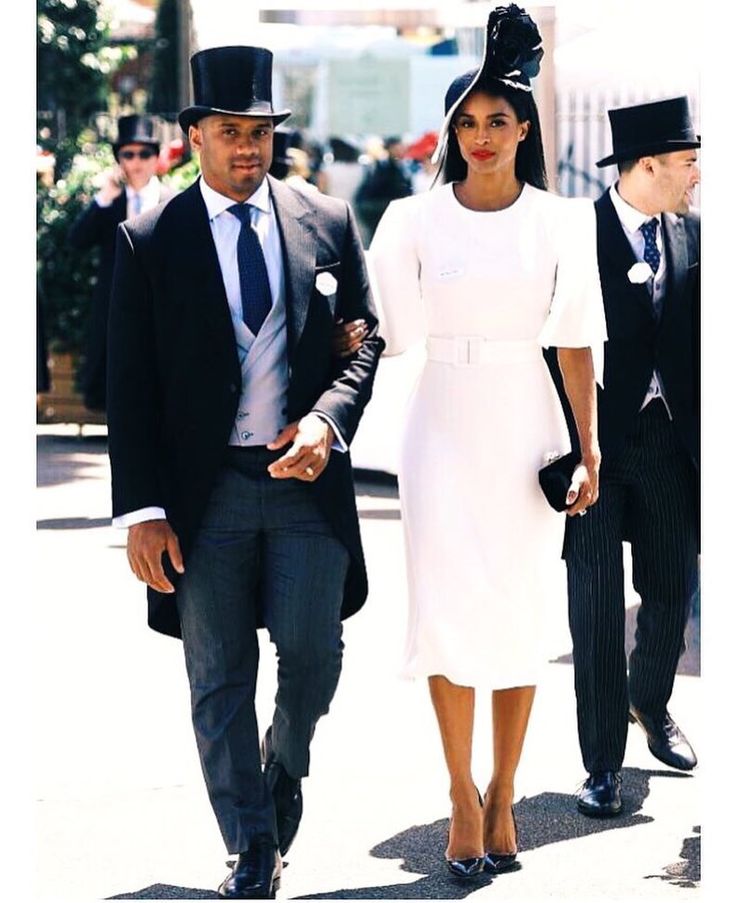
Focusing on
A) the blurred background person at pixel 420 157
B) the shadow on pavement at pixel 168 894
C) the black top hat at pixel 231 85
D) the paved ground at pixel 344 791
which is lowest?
the shadow on pavement at pixel 168 894

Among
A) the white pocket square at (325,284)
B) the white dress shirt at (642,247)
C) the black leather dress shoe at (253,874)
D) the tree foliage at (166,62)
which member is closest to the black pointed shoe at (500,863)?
the black leather dress shoe at (253,874)

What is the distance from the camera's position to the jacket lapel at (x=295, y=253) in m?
4.81

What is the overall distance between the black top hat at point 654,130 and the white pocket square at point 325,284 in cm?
131

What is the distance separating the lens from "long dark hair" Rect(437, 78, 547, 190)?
506 cm

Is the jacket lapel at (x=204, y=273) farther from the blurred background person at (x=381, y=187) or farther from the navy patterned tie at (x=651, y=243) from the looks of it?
the blurred background person at (x=381, y=187)

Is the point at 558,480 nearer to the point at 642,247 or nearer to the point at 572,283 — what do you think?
the point at 572,283

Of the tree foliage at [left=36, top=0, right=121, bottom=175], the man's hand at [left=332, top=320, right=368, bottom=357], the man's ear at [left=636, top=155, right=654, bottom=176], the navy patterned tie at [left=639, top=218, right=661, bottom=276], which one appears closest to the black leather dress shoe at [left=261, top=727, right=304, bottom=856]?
the man's hand at [left=332, top=320, right=368, bottom=357]

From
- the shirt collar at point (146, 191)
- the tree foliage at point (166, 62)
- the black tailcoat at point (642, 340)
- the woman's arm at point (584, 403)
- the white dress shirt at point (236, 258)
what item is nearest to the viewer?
the white dress shirt at point (236, 258)

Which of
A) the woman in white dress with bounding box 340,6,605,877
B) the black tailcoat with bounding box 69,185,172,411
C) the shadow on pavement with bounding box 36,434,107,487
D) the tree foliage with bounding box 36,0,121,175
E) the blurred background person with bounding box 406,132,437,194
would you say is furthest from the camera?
the blurred background person with bounding box 406,132,437,194

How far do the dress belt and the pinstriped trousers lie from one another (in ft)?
2.55

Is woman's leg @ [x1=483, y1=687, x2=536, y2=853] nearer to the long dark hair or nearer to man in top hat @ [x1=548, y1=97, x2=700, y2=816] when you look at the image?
man in top hat @ [x1=548, y1=97, x2=700, y2=816]

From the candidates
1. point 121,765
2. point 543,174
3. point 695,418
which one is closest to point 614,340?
point 695,418

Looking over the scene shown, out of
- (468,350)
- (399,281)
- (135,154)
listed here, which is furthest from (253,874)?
(135,154)

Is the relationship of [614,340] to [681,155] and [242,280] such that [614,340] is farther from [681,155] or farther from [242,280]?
[242,280]
